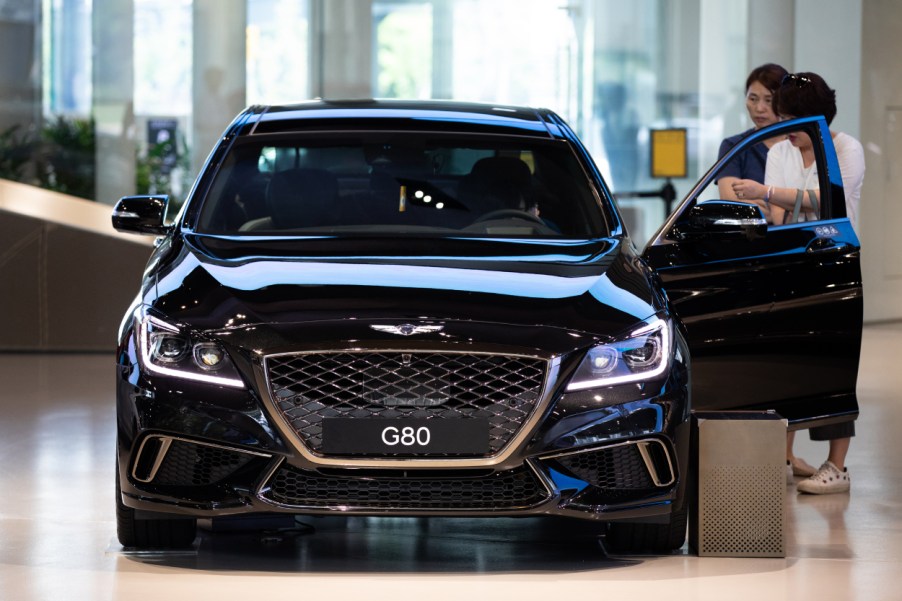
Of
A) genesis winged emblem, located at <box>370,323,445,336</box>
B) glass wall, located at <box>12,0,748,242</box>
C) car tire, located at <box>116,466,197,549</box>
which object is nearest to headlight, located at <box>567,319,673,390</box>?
genesis winged emblem, located at <box>370,323,445,336</box>

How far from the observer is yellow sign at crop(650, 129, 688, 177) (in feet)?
54.4

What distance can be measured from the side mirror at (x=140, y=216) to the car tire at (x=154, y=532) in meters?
1.23

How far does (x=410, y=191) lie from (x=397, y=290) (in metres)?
1.07

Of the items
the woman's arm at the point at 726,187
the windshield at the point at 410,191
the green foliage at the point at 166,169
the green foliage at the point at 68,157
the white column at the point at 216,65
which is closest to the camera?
the windshield at the point at 410,191

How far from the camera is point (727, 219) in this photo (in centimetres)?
571

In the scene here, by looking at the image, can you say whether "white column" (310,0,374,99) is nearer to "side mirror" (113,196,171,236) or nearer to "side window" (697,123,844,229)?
"side window" (697,123,844,229)

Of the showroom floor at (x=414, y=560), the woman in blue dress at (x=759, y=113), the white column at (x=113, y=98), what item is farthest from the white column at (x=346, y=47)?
the showroom floor at (x=414, y=560)

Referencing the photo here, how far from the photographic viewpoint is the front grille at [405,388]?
180 inches

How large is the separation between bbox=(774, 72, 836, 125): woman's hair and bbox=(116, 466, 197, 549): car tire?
312cm

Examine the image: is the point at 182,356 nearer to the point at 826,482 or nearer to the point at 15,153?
the point at 826,482

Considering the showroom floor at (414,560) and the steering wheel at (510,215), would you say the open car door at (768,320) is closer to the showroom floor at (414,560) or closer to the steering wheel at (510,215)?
the showroom floor at (414,560)

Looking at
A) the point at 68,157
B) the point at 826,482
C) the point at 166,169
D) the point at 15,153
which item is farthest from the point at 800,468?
the point at 15,153

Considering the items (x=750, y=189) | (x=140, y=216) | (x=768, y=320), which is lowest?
(x=768, y=320)

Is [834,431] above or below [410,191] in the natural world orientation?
below
